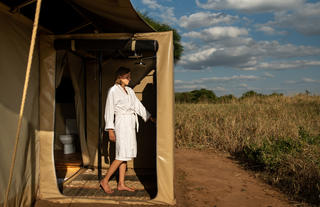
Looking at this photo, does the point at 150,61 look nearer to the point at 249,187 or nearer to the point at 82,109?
the point at 82,109

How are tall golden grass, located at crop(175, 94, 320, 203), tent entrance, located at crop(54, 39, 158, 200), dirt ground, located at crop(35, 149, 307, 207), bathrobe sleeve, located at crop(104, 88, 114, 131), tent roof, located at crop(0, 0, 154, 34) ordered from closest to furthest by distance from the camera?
tent roof, located at crop(0, 0, 154, 34)
bathrobe sleeve, located at crop(104, 88, 114, 131)
dirt ground, located at crop(35, 149, 307, 207)
tall golden grass, located at crop(175, 94, 320, 203)
tent entrance, located at crop(54, 39, 158, 200)

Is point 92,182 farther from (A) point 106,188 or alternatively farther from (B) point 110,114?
(B) point 110,114

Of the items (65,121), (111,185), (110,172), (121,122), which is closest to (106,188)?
(110,172)

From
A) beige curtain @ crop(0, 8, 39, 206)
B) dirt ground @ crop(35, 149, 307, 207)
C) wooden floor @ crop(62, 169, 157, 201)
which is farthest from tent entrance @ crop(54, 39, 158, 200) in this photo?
beige curtain @ crop(0, 8, 39, 206)

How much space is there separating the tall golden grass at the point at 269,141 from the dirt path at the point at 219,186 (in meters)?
0.32

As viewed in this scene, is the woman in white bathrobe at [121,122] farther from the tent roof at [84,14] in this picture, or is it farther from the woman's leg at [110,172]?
the tent roof at [84,14]

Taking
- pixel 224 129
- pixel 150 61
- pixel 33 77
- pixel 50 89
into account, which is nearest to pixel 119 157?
pixel 50 89

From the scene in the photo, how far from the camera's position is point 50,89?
311cm

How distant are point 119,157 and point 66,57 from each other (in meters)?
1.76

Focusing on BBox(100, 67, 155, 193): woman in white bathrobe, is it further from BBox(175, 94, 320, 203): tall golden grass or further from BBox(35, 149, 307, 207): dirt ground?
BBox(175, 94, 320, 203): tall golden grass

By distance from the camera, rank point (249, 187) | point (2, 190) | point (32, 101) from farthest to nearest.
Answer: point (249, 187)
point (32, 101)
point (2, 190)

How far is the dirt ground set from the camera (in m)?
3.20

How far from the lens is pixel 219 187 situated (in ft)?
12.3

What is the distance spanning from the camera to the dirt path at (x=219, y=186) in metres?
3.22
